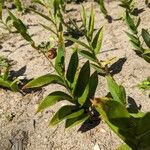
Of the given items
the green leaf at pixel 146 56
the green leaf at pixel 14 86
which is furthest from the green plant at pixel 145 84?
the green leaf at pixel 14 86

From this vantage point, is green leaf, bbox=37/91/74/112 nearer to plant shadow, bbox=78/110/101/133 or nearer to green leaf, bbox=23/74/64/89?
green leaf, bbox=23/74/64/89

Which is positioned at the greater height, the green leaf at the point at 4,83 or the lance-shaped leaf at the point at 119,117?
the lance-shaped leaf at the point at 119,117

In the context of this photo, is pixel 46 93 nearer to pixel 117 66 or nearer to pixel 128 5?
pixel 117 66

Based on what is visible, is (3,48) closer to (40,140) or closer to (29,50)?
(29,50)

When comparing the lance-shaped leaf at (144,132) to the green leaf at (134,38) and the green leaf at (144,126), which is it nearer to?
the green leaf at (144,126)

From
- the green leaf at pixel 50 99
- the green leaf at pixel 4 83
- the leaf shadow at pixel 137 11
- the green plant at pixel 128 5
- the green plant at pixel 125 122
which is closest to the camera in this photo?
the green plant at pixel 125 122

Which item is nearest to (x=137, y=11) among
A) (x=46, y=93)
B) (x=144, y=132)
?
(x=46, y=93)

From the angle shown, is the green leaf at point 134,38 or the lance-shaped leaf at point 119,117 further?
the green leaf at point 134,38

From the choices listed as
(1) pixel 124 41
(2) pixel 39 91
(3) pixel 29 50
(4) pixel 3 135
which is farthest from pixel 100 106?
(3) pixel 29 50
